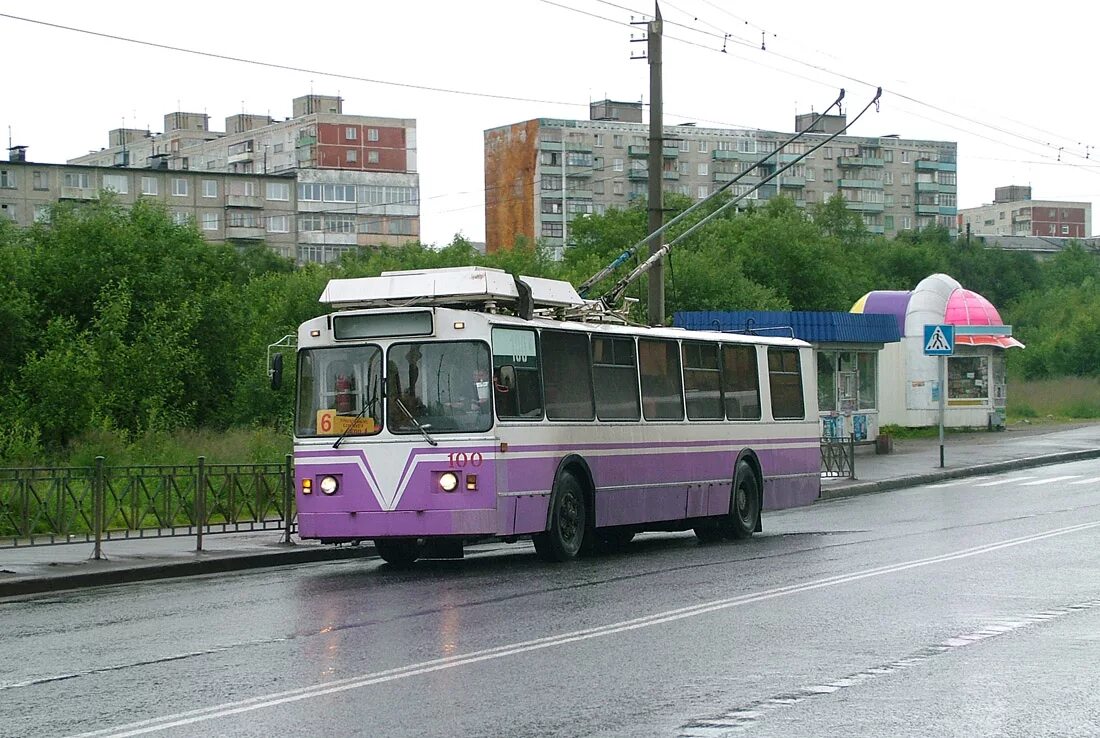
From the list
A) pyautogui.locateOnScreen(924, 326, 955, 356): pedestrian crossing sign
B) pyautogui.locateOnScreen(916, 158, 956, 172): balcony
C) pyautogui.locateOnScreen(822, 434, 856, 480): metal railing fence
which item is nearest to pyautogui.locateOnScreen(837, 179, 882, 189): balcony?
pyautogui.locateOnScreen(916, 158, 956, 172): balcony

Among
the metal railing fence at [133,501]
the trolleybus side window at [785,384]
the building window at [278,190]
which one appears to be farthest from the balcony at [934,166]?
the metal railing fence at [133,501]

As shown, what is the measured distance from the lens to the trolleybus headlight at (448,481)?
16.2 m

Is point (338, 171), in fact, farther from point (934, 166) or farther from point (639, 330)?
point (639, 330)

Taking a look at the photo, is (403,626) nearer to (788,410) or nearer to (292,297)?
(788,410)

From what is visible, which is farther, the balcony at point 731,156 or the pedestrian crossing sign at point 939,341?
the balcony at point 731,156

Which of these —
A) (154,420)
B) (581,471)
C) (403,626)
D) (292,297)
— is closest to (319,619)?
(403,626)

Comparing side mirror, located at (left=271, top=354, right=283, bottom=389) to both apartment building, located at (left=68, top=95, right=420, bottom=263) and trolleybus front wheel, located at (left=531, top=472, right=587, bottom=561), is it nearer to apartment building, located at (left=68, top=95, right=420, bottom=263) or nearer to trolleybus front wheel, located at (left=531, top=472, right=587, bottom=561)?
trolleybus front wheel, located at (left=531, top=472, right=587, bottom=561)

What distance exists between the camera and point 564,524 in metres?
17.7

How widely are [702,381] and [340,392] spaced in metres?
5.68

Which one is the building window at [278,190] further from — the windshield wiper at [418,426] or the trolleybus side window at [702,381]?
the windshield wiper at [418,426]

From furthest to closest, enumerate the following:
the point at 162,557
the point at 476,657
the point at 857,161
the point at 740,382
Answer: the point at 857,161 < the point at 740,382 < the point at 162,557 < the point at 476,657

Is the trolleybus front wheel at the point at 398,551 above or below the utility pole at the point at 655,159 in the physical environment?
below

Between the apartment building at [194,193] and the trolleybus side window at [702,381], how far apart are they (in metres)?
102

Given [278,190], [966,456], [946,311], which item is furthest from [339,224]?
[966,456]
